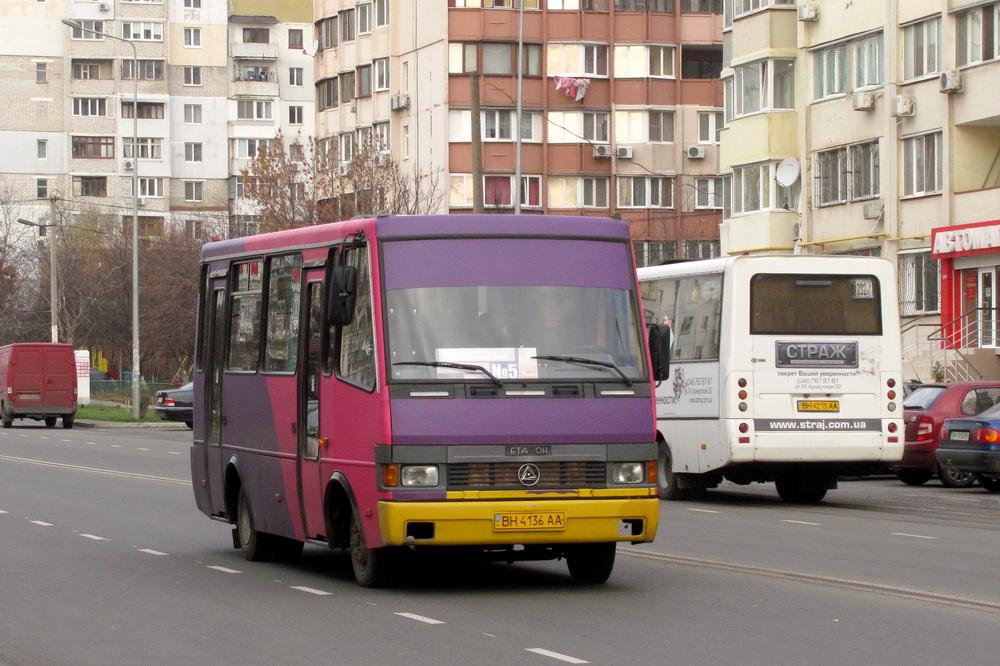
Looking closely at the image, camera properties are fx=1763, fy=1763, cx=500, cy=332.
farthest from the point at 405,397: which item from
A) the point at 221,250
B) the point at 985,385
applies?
the point at 985,385

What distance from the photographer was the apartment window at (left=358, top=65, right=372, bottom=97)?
75.2 m

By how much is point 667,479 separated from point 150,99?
315 feet

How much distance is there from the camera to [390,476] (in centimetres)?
1154

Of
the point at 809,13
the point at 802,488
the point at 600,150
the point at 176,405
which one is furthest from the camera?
the point at 600,150

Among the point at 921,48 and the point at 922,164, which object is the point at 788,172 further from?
the point at 921,48

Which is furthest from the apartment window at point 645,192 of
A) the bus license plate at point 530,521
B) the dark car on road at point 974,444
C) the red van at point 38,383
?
the bus license plate at point 530,521

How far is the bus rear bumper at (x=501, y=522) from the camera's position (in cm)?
1144

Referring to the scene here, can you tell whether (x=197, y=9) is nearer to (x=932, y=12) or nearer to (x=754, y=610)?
(x=932, y=12)

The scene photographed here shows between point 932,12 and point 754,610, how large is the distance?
1364 inches

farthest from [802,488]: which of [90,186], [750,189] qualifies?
[90,186]

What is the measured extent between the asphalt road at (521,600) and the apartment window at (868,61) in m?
27.8

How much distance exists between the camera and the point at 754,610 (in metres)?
11.2

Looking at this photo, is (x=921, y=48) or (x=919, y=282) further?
(x=919, y=282)

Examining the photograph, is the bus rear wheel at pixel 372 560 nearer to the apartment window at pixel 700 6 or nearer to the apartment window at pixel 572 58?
the apartment window at pixel 572 58
